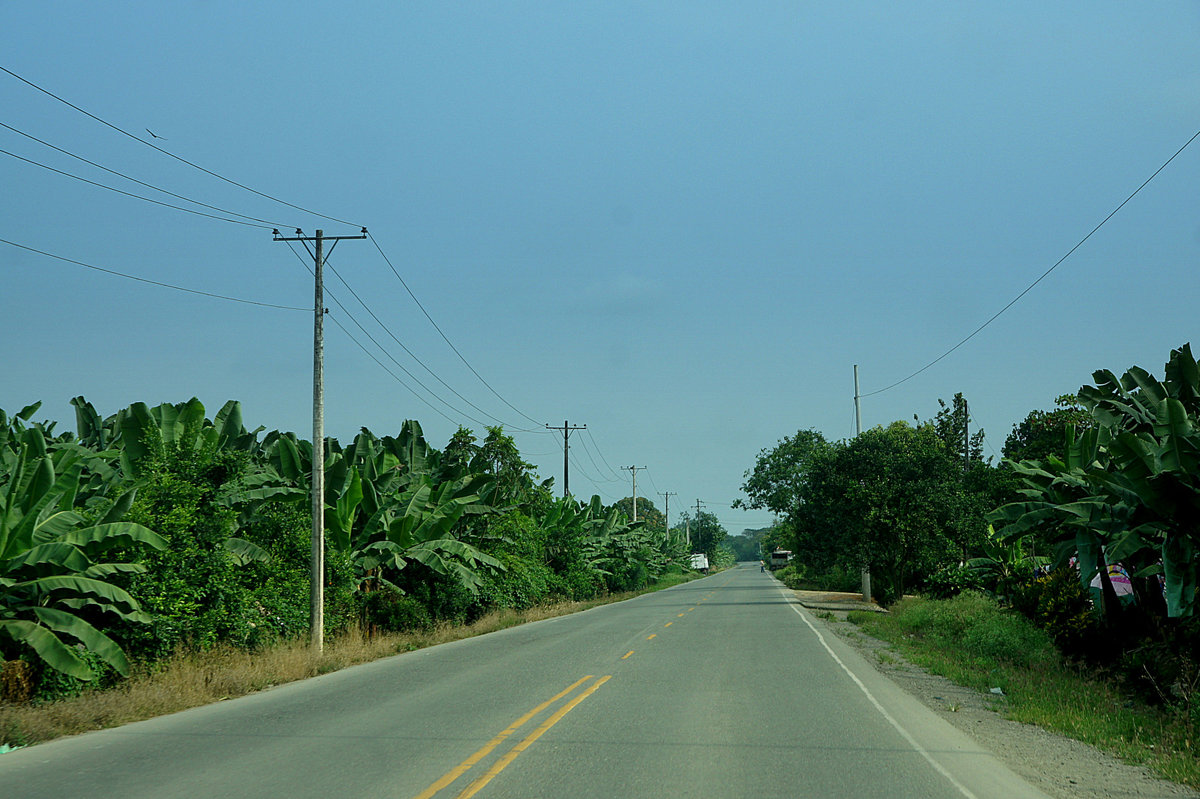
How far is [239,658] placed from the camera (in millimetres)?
15711

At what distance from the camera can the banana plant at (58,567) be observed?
12.8 metres

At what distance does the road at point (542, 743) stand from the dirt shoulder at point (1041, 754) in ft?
1.01

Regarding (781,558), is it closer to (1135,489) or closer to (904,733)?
(1135,489)

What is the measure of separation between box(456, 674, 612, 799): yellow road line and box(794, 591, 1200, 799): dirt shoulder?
4515 millimetres

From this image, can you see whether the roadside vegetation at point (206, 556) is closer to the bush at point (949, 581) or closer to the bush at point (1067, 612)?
the bush at point (1067, 612)

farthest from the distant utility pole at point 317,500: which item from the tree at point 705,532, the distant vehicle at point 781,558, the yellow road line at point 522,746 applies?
the tree at point 705,532

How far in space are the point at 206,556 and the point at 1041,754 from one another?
1275 centimetres

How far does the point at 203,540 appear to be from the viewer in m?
16.4

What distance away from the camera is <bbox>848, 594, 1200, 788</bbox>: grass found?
10.2 m

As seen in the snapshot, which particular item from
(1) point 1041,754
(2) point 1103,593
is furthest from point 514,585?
(1) point 1041,754

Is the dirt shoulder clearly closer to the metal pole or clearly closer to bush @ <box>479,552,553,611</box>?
the metal pole

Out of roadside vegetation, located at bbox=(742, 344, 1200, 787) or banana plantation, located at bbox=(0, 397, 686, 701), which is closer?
roadside vegetation, located at bbox=(742, 344, 1200, 787)

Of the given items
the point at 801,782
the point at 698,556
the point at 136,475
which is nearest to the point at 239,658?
the point at 136,475

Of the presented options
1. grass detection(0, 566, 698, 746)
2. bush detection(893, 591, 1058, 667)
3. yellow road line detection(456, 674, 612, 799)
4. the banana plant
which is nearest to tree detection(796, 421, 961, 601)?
bush detection(893, 591, 1058, 667)
